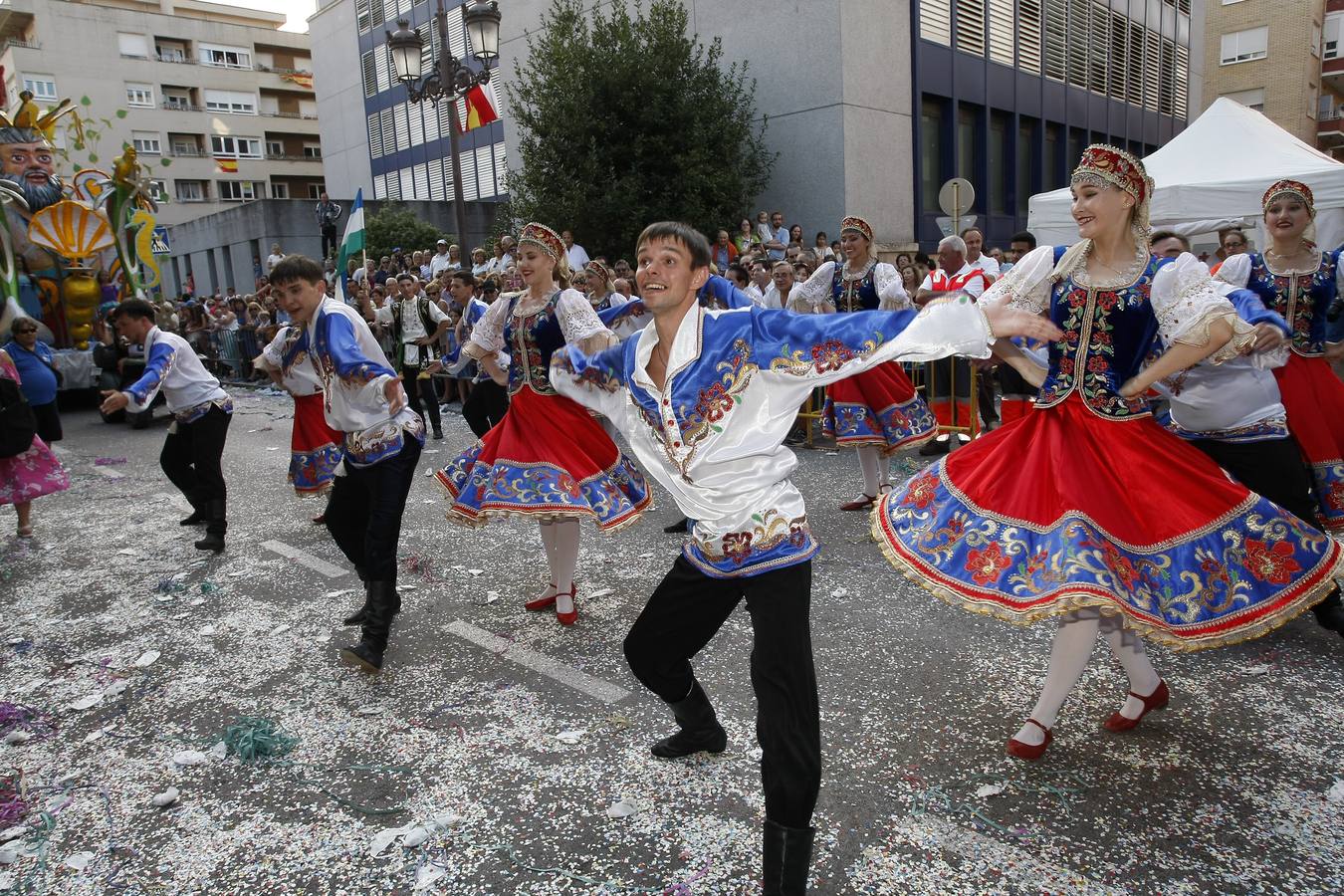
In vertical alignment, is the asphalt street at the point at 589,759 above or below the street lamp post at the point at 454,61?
below

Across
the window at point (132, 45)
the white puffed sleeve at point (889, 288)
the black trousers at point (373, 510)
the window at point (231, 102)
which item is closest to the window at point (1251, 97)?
the white puffed sleeve at point (889, 288)

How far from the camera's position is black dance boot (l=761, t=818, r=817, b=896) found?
8.16ft

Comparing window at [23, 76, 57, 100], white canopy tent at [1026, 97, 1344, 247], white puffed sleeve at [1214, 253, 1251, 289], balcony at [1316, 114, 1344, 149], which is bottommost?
white puffed sleeve at [1214, 253, 1251, 289]

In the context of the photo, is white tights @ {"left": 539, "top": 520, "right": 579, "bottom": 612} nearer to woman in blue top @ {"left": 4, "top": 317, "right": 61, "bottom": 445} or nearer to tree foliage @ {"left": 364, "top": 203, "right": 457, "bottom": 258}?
woman in blue top @ {"left": 4, "top": 317, "right": 61, "bottom": 445}

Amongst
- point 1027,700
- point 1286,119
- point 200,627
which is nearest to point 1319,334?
point 1027,700

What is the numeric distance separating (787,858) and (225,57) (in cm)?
6403

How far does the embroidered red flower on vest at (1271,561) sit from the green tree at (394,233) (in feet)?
93.2

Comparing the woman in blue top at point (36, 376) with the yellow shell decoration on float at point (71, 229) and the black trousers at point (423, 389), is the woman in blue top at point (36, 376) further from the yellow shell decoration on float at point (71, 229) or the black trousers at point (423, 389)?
the yellow shell decoration on float at point (71, 229)

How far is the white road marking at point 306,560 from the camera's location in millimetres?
6293

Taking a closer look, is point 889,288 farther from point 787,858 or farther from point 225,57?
point 225,57

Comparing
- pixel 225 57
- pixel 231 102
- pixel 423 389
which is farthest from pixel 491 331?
pixel 225 57

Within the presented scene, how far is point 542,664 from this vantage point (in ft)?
14.9

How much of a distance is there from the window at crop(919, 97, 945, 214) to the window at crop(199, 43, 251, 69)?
4929 centimetres

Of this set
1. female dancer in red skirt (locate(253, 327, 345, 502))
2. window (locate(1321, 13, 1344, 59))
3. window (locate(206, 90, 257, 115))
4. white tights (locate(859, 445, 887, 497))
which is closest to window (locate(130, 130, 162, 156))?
window (locate(206, 90, 257, 115))
